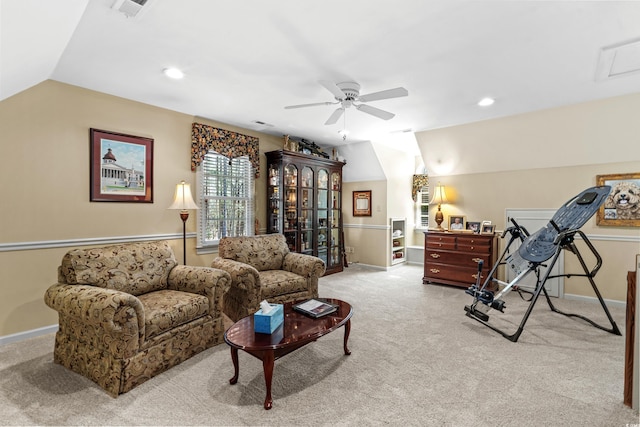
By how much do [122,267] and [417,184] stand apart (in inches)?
231

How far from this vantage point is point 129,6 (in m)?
1.92

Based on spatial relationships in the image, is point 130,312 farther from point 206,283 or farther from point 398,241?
point 398,241

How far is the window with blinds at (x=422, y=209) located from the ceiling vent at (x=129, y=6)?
6.23 meters

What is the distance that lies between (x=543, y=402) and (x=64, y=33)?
4.04 m

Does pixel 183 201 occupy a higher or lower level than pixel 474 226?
higher

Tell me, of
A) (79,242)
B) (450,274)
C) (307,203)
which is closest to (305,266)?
(307,203)

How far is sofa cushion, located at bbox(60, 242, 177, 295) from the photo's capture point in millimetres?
2463

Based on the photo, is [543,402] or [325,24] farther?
[325,24]

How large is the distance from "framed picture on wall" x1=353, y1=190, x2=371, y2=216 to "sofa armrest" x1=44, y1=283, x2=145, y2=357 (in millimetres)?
4953

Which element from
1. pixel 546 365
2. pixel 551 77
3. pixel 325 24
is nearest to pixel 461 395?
pixel 546 365

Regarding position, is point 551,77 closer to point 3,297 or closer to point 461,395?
point 461,395

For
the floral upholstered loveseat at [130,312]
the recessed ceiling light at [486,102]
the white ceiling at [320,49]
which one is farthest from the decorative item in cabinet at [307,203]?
the recessed ceiling light at [486,102]

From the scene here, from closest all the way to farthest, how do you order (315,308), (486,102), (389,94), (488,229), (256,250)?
1. (315,308)
2. (389,94)
3. (486,102)
4. (256,250)
5. (488,229)

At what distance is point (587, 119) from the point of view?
12.4 ft
